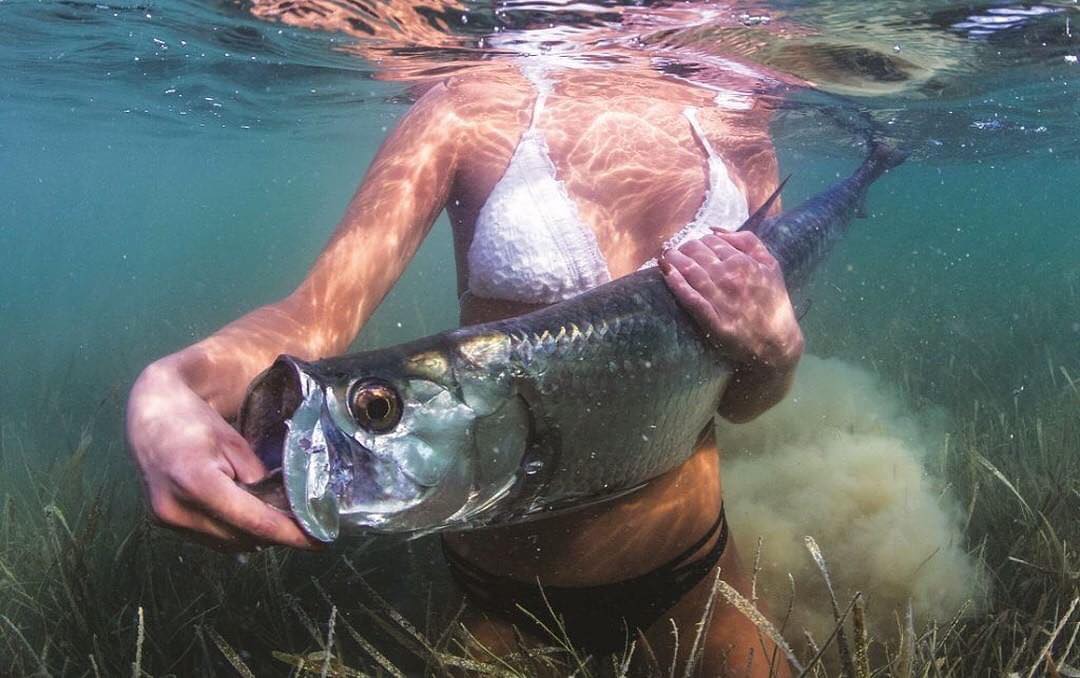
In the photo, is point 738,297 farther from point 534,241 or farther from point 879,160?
point 879,160

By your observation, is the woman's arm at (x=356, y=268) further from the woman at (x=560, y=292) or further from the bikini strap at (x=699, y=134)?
the bikini strap at (x=699, y=134)

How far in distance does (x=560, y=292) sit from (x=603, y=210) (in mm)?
560

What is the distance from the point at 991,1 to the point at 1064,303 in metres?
11.1

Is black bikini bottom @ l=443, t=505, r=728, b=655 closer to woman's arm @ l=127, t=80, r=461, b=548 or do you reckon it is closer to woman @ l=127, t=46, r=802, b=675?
woman @ l=127, t=46, r=802, b=675

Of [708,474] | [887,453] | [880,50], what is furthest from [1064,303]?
[708,474]

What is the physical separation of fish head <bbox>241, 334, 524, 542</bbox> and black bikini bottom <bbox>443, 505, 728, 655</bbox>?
116 centimetres

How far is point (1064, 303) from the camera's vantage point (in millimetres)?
14727

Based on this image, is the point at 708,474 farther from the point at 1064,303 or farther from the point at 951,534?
the point at 1064,303

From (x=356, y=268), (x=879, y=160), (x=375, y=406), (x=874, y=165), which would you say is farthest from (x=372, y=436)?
(x=879, y=160)

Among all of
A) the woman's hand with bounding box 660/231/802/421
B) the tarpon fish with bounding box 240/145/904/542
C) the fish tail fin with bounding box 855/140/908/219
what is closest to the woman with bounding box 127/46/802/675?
the woman's hand with bounding box 660/231/802/421

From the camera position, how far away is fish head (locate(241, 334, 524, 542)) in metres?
1.34

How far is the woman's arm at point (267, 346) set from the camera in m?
1.44

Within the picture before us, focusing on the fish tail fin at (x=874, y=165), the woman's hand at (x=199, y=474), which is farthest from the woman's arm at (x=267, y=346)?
the fish tail fin at (x=874, y=165)

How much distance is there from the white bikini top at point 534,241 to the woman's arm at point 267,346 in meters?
0.39
